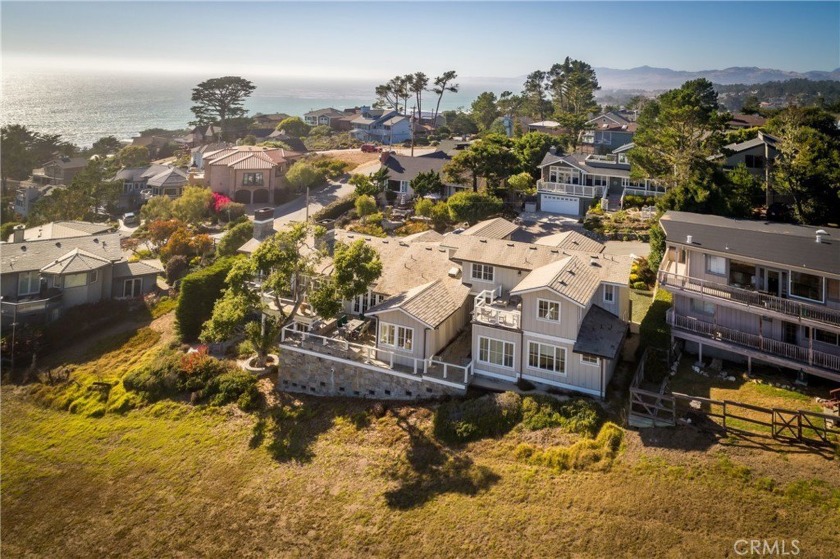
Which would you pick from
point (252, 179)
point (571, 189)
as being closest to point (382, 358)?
point (571, 189)

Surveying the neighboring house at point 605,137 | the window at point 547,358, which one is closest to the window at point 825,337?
the window at point 547,358

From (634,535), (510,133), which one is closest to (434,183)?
(634,535)

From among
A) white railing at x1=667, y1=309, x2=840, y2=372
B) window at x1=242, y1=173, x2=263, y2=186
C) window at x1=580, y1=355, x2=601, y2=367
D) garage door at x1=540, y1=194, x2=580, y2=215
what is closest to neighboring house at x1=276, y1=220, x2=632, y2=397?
window at x1=580, y1=355, x2=601, y2=367

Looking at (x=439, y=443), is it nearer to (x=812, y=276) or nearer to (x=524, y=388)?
(x=524, y=388)

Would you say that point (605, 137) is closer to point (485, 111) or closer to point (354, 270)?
point (485, 111)

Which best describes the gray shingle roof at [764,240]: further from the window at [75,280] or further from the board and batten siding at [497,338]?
the window at [75,280]
